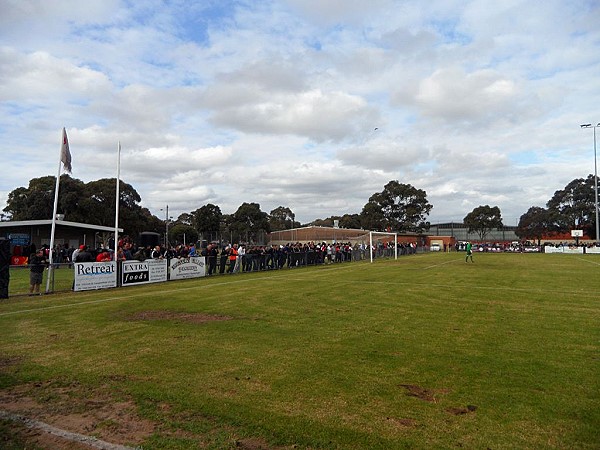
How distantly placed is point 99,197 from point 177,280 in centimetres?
4415

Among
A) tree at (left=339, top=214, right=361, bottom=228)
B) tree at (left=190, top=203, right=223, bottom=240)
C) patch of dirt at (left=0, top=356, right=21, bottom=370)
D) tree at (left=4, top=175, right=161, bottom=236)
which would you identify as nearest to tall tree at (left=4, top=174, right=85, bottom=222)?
tree at (left=4, top=175, right=161, bottom=236)

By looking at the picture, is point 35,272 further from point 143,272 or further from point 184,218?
point 184,218

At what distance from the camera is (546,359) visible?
735 centimetres

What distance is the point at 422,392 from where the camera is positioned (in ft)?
19.4

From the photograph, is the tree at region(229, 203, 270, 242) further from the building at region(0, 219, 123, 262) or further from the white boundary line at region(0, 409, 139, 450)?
the white boundary line at region(0, 409, 139, 450)

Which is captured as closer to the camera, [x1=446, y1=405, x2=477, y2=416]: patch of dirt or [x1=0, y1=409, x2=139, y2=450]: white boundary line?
[x1=0, y1=409, x2=139, y2=450]: white boundary line

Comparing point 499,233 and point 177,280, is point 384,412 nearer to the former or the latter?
point 177,280

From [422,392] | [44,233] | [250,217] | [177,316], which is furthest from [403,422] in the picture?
[250,217]

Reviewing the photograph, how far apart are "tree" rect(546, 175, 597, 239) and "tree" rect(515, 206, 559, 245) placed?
1.21 m

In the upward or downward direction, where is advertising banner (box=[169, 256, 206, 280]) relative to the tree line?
downward

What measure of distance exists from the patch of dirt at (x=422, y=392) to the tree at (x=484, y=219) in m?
101

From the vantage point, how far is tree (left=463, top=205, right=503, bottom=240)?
3925 inches

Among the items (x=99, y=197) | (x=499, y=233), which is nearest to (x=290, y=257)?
(x=99, y=197)

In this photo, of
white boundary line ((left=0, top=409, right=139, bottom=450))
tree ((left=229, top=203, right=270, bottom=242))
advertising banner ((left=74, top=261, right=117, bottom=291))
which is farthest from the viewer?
tree ((left=229, top=203, right=270, bottom=242))
